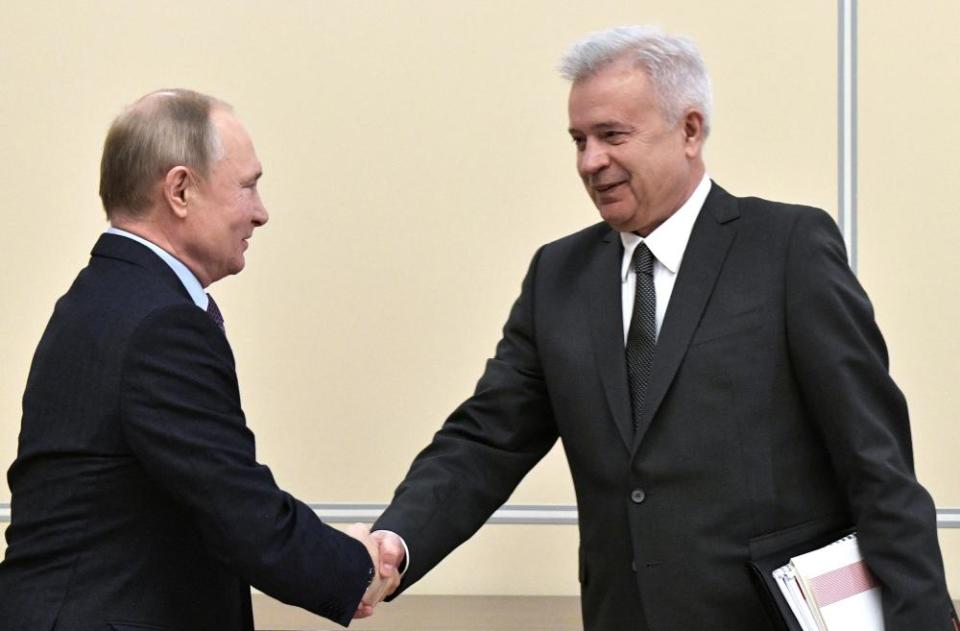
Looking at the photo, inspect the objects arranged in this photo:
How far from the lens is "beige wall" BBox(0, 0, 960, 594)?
3900 mm

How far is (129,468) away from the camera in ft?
6.44

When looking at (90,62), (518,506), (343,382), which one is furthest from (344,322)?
(90,62)

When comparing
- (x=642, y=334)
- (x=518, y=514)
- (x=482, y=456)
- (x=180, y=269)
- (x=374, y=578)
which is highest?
(x=180, y=269)

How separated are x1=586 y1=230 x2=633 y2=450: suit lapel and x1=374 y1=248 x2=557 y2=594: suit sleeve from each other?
172mm

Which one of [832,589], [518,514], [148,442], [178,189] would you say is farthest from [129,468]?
[518,514]

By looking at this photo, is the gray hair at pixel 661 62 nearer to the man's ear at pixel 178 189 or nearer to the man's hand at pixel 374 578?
the man's ear at pixel 178 189

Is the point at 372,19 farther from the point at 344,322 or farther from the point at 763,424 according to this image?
the point at 763,424

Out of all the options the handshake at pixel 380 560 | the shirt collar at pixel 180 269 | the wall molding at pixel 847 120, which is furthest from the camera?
the wall molding at pixel 847 120

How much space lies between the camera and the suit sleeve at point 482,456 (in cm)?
260

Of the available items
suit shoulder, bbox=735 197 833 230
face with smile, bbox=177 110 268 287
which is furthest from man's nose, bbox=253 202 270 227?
suit shoulder, bbox=735 197 833 230

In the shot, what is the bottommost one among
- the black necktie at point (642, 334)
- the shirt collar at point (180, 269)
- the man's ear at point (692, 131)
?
the black necktie at point (642, 334)

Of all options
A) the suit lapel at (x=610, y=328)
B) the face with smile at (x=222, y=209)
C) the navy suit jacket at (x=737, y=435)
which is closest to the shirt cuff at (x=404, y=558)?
the navy suit jacket at (x=737, y=435)

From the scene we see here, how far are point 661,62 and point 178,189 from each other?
793 mm

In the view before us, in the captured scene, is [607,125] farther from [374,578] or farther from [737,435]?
[374,578]
